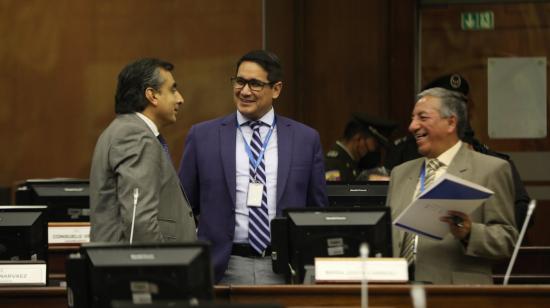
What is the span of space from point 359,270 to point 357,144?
13.7 feet

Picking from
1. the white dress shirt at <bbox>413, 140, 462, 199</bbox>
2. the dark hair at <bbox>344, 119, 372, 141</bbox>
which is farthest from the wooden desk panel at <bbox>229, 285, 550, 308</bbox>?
the dark hair at <bbox>344, 119, 372, 141</bbox>

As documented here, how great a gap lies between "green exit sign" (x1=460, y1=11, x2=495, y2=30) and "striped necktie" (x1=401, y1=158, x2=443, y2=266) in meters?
4.95

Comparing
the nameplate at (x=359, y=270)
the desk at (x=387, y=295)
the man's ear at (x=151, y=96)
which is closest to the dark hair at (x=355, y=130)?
the man's ear at (x=151, y=96)

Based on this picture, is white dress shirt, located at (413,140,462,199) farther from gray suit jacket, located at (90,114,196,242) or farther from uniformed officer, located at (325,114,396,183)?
uniformed officer, located at (325,114,396,183)

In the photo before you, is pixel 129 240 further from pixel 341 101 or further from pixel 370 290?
pixel 341 101

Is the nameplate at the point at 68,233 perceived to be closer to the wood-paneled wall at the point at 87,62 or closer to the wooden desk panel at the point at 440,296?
the wood-paneled wall at the point at 87,62

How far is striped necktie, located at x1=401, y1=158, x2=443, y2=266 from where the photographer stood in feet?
18.9

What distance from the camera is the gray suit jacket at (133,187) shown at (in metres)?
5.43

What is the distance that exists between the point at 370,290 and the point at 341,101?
5.59 metres

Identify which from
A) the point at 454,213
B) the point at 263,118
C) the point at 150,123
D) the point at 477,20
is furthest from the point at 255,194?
the point at 477,20

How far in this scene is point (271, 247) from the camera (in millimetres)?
5820

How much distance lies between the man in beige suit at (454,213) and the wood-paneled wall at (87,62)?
3.36 metres

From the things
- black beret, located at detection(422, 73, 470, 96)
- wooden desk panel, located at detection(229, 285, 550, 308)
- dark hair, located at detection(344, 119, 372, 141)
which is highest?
black beret, located at detection(422, 73, 470, 96)

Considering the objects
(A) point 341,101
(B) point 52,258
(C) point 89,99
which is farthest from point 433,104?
(A) point 341,101
